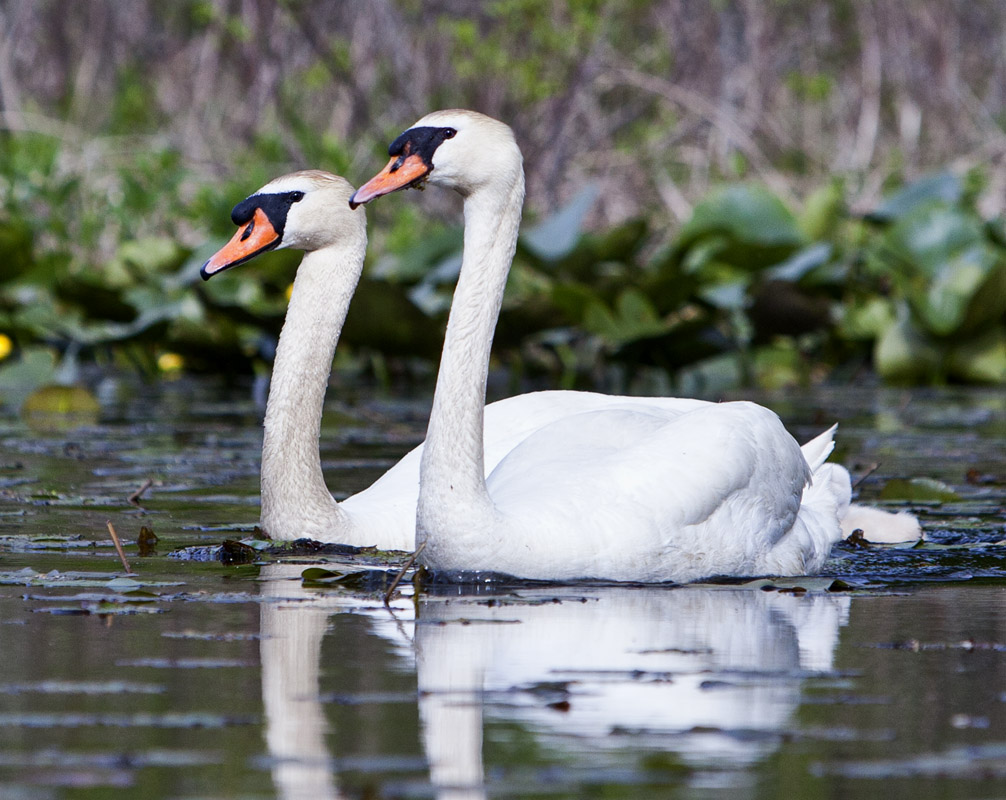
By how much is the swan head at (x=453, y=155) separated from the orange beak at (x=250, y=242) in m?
0.77

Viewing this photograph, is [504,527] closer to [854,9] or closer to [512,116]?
[512,116]

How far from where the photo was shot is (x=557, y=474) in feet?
14.0

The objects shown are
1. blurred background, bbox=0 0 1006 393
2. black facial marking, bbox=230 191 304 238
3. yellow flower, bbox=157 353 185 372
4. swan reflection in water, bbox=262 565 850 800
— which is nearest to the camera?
swan reflection in water, bbox=262 565 850 800

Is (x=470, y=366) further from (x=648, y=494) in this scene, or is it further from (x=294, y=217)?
(x=294, y=217)

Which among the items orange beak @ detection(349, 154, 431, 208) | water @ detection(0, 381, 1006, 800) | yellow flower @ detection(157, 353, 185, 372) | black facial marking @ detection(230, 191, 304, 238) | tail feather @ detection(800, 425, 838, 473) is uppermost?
yellow flower @ detection(157, 353, 185, 372)

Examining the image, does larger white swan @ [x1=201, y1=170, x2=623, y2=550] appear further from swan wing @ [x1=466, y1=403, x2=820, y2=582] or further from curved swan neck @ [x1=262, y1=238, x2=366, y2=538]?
swan wing @ [x1=466, y1=403, x2=820, y2=582]

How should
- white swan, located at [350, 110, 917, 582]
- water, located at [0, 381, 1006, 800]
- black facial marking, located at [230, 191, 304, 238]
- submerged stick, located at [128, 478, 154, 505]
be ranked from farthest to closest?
1. submerged stick, located at [128, 478, 154, 505]
2. black facial marking, located at [230, 191, 304, 238]
3. white swan, located at [350, 110, 917, 582]
4. water, located at [0, 381, 1006, 800]

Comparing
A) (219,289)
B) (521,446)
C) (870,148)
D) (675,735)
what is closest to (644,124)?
(870,148)

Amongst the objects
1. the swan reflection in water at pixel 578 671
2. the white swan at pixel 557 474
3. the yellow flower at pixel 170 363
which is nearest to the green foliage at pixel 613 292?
the yellow flower at pixel 170 363

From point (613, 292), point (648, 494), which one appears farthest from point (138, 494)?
point (613, 292)

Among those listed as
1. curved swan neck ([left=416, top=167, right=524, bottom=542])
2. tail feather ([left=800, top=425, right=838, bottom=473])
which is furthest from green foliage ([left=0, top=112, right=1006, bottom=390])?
curved swan neck ([left=416, top=167, right=524, bottom=542])

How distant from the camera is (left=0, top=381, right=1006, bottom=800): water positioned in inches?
91.7

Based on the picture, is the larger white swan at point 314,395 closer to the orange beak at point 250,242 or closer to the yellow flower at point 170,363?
the orange beak at point 250,242

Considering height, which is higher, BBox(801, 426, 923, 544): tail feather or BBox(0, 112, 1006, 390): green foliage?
BBox(0, 112, 1006, 390): green foliage
